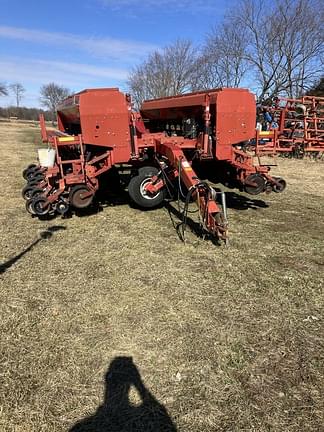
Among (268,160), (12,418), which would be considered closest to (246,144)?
(12,418)

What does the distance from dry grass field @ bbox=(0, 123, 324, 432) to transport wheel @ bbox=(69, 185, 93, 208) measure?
401mm

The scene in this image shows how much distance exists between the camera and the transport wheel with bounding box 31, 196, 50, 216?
559 cm

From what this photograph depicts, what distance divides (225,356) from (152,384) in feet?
1.96

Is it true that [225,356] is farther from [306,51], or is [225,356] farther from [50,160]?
[306,51]

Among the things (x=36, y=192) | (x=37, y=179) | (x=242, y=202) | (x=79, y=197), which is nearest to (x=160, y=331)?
(x=79, y=197)

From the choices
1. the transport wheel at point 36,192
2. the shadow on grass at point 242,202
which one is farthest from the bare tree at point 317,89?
the transport wheel at point 36,192

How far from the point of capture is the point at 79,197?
5.55 metres

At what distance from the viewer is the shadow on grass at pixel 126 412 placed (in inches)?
88.4

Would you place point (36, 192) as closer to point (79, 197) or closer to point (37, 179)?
point (79, 197)

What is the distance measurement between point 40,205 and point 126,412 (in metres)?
3.90

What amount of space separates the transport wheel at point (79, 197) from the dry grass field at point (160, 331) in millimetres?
401

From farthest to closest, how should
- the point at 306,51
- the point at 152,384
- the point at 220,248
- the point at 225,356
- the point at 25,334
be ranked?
the point at 306,51
the point at 220,248
the point at 25,334
the point at 225,356
the point at 152,384

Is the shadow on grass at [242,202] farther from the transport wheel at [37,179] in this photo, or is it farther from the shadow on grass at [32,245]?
the transport wheel at [37,179]

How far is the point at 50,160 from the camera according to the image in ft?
20.1
